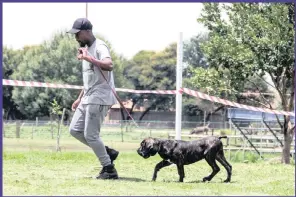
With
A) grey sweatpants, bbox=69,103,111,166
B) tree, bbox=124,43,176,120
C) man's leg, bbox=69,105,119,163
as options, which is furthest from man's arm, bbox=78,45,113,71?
tree, bbox=124,43,176,120

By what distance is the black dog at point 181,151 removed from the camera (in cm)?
779

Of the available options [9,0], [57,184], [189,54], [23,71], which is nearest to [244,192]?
[57,184]

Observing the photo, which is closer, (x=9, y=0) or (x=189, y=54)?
(x=9, y=0)

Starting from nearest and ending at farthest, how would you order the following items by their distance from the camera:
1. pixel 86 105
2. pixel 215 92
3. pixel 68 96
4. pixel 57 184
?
pixel 57 184
pixel 86 105
pixel 215 92
pixel 68 96

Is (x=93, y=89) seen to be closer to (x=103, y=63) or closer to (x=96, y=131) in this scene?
(x=103, y=63)

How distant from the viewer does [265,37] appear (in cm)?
1545

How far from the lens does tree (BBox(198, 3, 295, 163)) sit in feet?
50.3

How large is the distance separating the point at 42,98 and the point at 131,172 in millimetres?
46418

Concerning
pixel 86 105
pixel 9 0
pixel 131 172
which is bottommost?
pixel 131 172

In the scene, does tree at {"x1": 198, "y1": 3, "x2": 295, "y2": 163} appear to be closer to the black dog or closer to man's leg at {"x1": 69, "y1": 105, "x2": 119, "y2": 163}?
the black dog

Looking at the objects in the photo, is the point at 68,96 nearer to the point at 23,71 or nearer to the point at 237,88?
the point at 23,71

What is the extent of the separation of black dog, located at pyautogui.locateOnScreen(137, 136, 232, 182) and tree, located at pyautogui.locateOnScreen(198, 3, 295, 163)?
25.7 ft

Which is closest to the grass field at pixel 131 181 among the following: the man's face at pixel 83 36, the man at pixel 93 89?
the man at pixel 93 89

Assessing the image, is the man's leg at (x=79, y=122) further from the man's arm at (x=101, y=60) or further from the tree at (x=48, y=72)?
the tree at (x=48, y=72)
